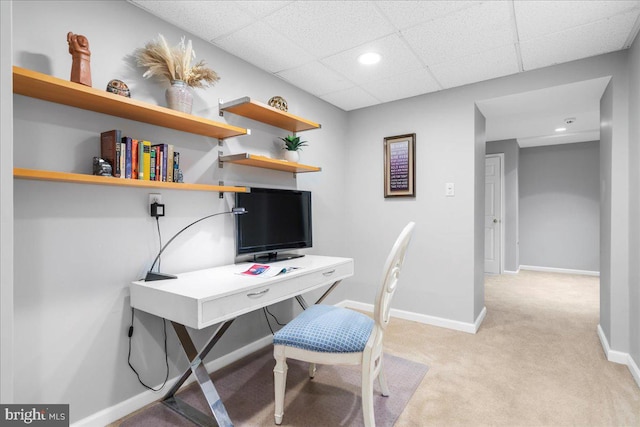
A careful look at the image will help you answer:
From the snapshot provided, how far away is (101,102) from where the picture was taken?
1.53 metres

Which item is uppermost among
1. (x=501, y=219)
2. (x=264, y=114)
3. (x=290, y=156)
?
(x=264, y=114)

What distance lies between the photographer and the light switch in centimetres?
309

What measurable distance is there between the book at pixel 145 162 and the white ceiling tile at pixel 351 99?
1.99m

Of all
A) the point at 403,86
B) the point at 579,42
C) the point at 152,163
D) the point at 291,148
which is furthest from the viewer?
the point at 403,86

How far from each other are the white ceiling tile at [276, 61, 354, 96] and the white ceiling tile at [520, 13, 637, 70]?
1396mm

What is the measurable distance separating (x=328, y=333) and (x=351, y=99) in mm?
2511

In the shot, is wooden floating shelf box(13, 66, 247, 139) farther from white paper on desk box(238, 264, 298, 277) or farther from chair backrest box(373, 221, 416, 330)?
chair backrest box(373, 221, 416, 330)

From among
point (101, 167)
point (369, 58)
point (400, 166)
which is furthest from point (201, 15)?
point (400, 166)

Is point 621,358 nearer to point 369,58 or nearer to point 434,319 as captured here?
point 434,319

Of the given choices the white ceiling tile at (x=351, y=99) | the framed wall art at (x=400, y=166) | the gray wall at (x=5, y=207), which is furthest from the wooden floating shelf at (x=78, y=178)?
the framed wall art at (x=400, y=166)

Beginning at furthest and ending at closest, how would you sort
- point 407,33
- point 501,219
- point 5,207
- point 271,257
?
point 501,219
point 271,257
point 407,33
point 5,207

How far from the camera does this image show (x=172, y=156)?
6.08 ft

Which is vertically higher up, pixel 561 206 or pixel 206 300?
pixel 561 206

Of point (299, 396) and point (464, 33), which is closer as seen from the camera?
point (299, 396)
